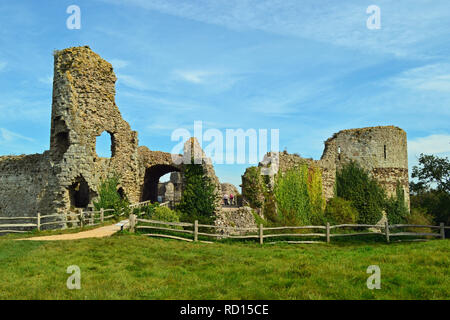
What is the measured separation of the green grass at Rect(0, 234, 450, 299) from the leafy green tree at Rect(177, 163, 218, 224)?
5.56 m

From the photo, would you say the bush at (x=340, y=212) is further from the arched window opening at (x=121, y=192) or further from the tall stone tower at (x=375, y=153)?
the arched window opening at (x=121, y=192)

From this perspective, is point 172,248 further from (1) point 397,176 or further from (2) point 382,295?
(1) point 397,176

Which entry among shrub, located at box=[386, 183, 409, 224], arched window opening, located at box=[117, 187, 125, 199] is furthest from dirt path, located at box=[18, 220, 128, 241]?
shrub, located at box=[386, 183, 409, 224]

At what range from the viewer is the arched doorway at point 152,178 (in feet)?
89.4

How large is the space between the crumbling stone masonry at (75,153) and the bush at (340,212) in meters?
10.9

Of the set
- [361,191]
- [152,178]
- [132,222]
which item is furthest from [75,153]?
[361,191]

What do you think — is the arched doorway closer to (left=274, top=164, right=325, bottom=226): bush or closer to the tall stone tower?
(left=274, top=164, right=325, bottom=226): bush

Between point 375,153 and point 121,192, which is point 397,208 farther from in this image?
point 121,192

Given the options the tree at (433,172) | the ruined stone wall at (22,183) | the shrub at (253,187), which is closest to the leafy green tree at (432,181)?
the tree at (433,172)

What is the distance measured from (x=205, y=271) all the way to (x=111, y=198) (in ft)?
44.1

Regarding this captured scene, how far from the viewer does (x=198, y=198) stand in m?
20.3
